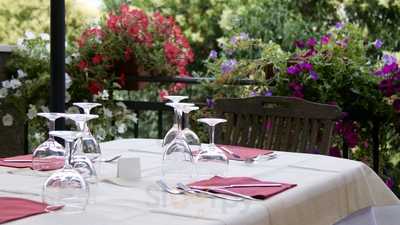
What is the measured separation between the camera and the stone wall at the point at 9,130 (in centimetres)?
425

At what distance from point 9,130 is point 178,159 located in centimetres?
242

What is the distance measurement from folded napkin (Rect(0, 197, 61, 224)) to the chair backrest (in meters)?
1.35

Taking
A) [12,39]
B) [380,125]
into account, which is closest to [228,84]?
[380,125]

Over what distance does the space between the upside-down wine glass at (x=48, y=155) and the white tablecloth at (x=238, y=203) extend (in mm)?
40

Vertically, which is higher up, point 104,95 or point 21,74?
point 21,74

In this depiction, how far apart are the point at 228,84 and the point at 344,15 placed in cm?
534

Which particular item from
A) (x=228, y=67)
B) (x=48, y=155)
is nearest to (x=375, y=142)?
(x=228, y=67)

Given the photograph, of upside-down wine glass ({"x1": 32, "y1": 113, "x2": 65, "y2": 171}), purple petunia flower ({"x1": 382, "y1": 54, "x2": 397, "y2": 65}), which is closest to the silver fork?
upside-down wine glass ({"x1": 32, "y1": 113, "x2": 65, "y2": 171})

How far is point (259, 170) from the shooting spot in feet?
7.38

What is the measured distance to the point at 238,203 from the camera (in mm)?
1759

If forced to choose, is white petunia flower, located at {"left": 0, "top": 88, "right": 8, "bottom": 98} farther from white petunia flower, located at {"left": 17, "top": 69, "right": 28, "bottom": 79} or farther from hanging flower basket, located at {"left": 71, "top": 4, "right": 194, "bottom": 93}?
hanging flower basket, located at {"left": 71, "top": 4, "right": 194, "bottom": 93}

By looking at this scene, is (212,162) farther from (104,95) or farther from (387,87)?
(104,95)

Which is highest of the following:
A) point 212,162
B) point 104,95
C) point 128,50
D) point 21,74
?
point 128,50

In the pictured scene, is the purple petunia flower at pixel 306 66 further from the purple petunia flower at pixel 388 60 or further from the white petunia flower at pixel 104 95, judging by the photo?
the white petunia flower at pixel 104 95
